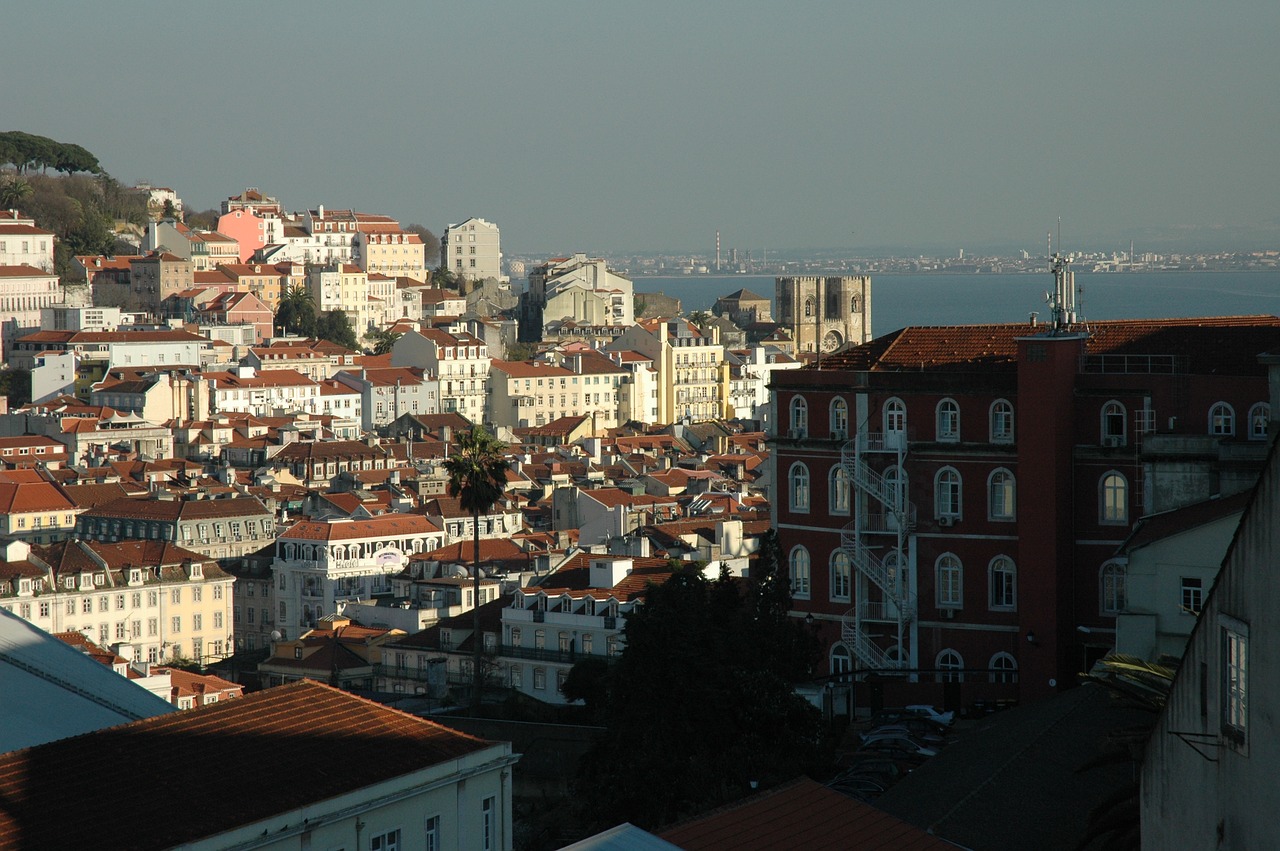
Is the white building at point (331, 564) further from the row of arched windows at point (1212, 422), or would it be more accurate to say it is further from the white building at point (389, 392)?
the white building at point (389, 392)

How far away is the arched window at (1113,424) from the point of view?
2802 cm

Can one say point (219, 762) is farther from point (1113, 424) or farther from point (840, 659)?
point (1113, 424)

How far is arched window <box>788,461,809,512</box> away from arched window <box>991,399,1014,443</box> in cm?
324

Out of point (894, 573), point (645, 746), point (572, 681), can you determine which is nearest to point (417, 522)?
point (572, 681)

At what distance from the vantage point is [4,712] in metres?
20.7

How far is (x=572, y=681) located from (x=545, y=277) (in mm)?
110114

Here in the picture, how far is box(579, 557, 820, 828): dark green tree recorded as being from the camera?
22.6m

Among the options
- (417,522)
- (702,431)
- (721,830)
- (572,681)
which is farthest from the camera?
(702,431)

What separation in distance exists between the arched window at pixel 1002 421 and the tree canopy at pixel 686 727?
19.2ft

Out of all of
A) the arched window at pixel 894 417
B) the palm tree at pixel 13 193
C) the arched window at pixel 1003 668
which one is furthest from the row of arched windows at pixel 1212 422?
the palm tree at pixel 13 193

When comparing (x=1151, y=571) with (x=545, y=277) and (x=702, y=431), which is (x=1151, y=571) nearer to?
(x=702, y=431)

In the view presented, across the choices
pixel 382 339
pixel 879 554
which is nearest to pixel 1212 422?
pixel 879 554

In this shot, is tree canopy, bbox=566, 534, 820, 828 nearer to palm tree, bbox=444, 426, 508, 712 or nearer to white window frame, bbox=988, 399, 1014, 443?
white window frame, bbox=988, 399, 1014, 443

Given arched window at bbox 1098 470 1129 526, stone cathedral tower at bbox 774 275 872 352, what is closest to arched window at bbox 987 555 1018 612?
arched window at bbox 1098 470 1129 526
